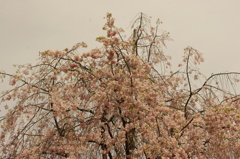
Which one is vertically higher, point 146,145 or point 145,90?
point 145,90

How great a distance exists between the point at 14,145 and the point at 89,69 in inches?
111

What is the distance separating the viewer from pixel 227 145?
5.70m

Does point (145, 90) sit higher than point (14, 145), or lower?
higher

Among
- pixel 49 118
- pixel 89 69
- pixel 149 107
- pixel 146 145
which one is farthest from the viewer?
pixel 49 118

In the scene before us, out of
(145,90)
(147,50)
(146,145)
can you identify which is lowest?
(146,145)

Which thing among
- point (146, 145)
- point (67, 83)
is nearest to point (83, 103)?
point (67, 83)

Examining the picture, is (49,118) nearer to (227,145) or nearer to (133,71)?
(133,71)

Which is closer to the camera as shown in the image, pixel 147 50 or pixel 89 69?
pixel 89 69

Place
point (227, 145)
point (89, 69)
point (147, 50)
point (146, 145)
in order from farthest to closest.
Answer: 1. point (147, 50)
2. point (89, 69)
3. point (227, 145)
4. point (146, 145)

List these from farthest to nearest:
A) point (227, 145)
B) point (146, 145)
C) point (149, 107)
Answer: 1. point (227, 145)
2. point (149, 107)
3. point (146, 145)

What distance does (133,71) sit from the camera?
5.33m

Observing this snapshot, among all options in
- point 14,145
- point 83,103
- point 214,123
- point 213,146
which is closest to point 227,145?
point 213,146

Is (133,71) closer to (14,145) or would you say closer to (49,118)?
(49,118)

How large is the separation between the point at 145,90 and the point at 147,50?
10.4 feet
